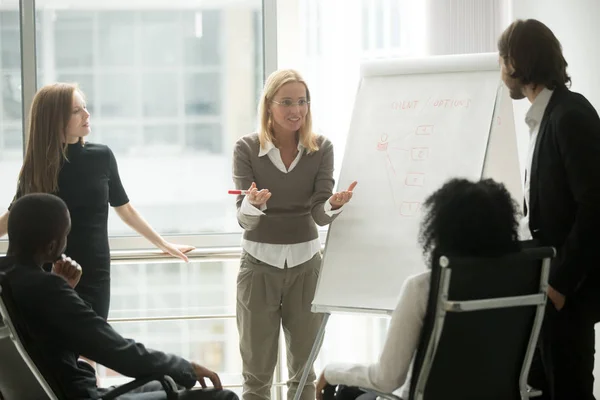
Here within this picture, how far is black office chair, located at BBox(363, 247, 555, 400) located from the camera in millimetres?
1883

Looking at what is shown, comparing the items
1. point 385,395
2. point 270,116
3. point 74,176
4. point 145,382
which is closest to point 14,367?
point 145,382

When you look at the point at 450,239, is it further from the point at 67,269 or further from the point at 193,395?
the point at 67,269

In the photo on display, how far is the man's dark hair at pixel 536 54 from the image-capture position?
234 cm

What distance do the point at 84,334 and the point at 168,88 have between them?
7.08ft

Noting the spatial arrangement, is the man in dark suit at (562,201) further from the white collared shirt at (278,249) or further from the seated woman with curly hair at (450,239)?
the white collared shirt at (278,249)

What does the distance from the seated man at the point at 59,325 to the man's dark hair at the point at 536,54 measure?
1.32 m

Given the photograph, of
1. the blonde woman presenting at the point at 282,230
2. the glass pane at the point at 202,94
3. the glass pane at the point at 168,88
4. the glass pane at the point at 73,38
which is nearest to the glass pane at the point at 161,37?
the glass pane at the point at 168,88

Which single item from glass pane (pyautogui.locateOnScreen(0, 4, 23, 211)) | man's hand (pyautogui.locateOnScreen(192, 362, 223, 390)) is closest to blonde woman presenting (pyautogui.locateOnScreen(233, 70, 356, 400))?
man's hand (pyautogui.locateOnScreen(192, 362, 223, 390))

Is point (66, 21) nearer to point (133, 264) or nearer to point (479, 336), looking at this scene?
point (133, 264)

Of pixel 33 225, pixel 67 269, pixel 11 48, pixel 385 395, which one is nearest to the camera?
pixel 385 395

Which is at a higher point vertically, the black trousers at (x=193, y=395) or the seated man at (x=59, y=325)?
the seated man at (x=59, y=325)

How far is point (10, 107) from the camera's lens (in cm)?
393

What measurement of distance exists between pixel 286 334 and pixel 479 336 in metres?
1.40

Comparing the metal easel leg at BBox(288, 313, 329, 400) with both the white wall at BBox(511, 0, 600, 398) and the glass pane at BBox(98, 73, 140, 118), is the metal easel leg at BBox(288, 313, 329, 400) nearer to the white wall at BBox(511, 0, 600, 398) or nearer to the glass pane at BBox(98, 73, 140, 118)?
the white wall at BBox(511, 0, 600, 398)
